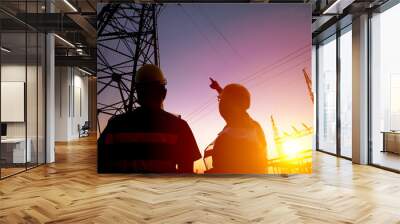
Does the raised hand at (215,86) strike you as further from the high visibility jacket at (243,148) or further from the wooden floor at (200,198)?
the wooden floor at (200,198)

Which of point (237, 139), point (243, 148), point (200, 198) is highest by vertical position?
point (237, 139)

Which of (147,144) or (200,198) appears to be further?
(147,144)

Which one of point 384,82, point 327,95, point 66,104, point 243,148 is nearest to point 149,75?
point 243,148

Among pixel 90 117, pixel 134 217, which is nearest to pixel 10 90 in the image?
pixel 134 217

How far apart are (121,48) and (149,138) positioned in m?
1.73

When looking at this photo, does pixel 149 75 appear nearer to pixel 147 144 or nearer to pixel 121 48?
pixel 121 48

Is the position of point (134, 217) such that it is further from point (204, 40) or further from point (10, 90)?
point (10, 90)

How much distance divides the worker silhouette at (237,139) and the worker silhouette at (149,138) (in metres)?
0.49

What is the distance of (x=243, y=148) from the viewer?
21.4ft

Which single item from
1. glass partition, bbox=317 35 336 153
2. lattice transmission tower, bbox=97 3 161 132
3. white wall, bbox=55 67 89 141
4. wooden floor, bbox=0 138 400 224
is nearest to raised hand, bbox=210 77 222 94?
lattice transmission tower, bbox=97 3 161 132

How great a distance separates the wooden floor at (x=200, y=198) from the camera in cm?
402

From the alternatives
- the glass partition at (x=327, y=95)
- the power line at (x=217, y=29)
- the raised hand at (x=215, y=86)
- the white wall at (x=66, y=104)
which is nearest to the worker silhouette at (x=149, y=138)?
the raised hand at (x=215, y=86)

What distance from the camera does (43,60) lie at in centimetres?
831

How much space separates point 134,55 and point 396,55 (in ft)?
17.3
